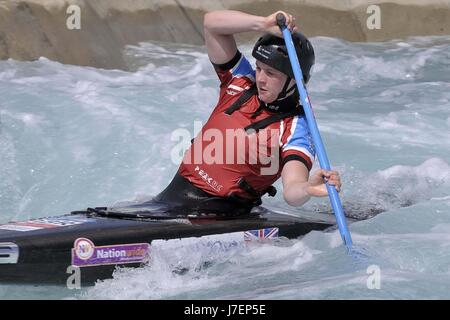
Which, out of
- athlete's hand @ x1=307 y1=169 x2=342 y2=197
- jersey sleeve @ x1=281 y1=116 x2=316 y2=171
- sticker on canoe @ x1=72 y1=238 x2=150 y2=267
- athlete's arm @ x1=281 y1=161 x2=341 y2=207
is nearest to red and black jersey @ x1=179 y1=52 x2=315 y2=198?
jersey sleeve @ x1=281 y1=116 x2=316 y2=171

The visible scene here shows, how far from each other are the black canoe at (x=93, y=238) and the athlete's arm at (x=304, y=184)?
0.42 metres

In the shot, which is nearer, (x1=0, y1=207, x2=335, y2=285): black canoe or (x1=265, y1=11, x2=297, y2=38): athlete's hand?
(x1=0, y1=207, x2=335, y2=285): black canoe

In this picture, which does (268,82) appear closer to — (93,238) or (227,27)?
(227,27)

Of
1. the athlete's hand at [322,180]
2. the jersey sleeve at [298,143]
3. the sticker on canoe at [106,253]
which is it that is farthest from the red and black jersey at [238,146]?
the sticker on canoe at [106,253]

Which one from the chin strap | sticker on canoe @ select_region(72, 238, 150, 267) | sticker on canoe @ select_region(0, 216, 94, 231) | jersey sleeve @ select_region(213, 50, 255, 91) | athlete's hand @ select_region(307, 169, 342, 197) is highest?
jersey sleeve @ select_region(213, 50, 255, 91)

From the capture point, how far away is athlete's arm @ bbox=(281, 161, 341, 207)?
12.1 ft

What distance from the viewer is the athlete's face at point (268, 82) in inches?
161

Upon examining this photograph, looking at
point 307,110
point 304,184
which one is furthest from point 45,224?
point 307,110

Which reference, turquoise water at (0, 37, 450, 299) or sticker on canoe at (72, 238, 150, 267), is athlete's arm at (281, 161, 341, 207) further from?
sticker on canoe at (72, 238, 150, 267)

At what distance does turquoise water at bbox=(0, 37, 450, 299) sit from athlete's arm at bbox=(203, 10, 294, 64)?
847 millimetres

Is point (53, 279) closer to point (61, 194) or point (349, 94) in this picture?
point (61, 194)

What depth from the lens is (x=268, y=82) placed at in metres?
4.10

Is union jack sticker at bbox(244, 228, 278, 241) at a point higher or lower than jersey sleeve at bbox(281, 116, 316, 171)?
lower

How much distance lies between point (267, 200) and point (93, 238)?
68.5 inches
